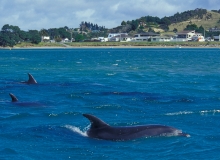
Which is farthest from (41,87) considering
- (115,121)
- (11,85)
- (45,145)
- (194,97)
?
(45,145)

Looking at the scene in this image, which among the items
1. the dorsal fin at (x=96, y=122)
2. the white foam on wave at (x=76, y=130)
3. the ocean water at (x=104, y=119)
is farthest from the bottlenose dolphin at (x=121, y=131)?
the white foam on wave at (x=76, y=130)

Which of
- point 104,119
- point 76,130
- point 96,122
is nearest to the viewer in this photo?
point 96,122

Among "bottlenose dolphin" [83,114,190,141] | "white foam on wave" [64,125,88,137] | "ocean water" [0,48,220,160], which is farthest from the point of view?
"white foam on wave" [64,125,88,137]

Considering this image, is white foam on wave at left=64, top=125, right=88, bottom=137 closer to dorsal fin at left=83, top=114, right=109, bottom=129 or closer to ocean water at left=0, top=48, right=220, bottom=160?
ocean water at left=0, top=48, right=220, bottom=160

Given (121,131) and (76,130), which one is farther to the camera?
(76,130)

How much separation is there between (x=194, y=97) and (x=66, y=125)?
14.3 meters

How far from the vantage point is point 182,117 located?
91.3 feet

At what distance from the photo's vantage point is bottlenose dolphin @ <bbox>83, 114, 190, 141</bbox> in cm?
2178

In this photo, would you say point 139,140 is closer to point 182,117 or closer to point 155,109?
point 182,117

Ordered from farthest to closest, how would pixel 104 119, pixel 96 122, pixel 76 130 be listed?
pixel 104 119
pixel 76 130
pixel 96 122

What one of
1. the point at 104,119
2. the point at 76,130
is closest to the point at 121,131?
the point at 76,130

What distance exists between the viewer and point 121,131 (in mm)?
22031

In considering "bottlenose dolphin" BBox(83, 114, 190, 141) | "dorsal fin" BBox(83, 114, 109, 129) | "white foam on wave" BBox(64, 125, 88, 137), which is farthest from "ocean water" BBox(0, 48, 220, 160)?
"dorsal fin" BBox(83, 114, 109, 129)

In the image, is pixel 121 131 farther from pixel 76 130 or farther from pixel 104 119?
pixel 104 119
